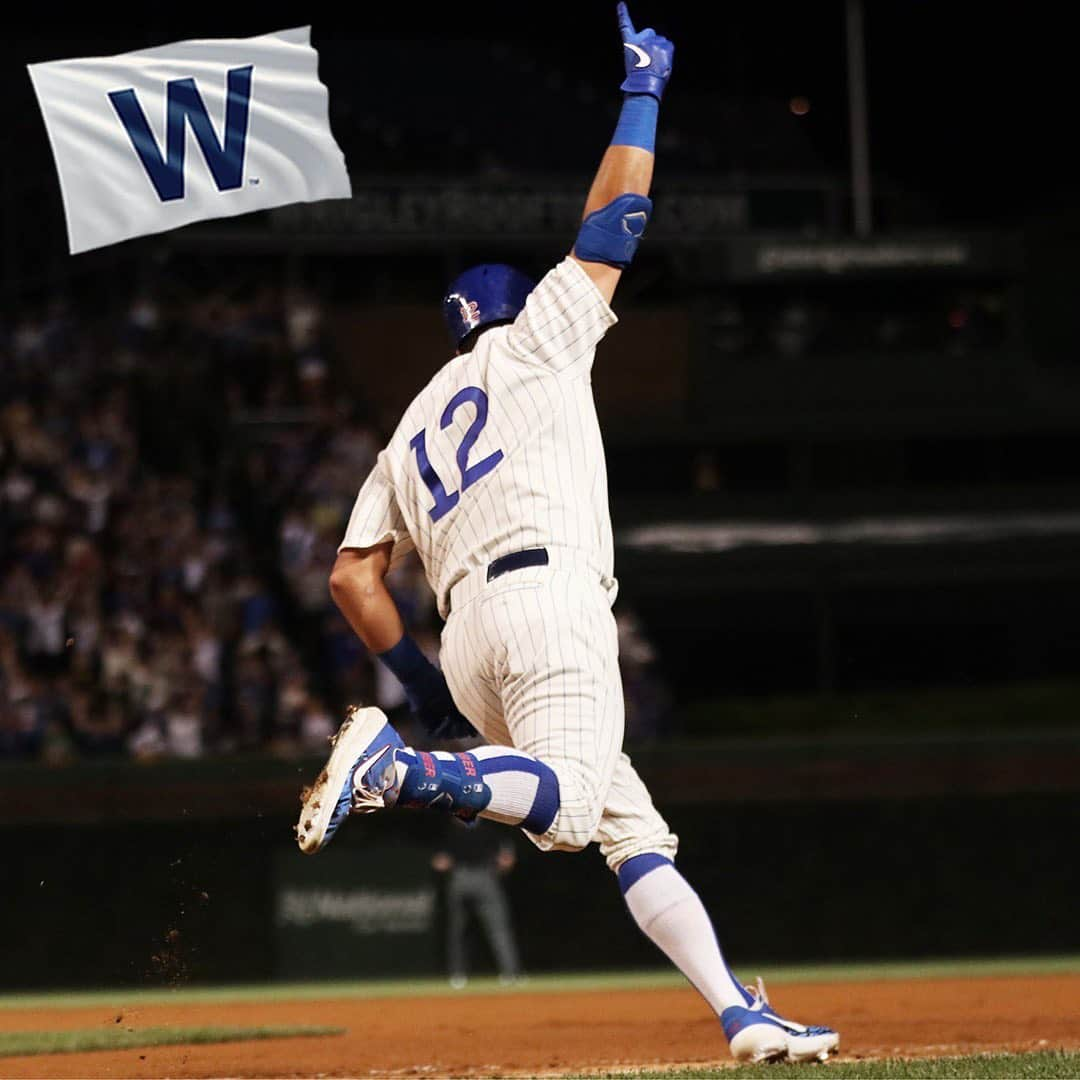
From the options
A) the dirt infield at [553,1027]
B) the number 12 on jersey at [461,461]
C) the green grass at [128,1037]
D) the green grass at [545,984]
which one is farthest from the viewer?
the green grass at [545,984]

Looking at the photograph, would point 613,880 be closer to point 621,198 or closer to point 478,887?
point 478,887

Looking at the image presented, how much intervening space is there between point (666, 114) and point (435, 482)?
13428 millimetres

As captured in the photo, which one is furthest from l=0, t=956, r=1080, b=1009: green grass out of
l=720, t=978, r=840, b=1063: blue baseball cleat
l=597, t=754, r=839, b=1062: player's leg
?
l=720, t=978, r=840, b=1063: blue baseball cleat

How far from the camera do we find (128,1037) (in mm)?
8250

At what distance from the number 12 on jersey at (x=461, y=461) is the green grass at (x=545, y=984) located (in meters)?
7.28

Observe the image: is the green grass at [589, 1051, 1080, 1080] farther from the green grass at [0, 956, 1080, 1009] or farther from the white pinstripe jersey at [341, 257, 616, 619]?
the green grass at [0, 956, 1080, 1009]

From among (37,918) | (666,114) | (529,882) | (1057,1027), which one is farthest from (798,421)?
(1057,1027)

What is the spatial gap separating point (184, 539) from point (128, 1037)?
7170mm

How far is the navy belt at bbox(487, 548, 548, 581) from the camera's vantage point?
4.83 m

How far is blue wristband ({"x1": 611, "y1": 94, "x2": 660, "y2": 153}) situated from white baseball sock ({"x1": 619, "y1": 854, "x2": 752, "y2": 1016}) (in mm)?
1910

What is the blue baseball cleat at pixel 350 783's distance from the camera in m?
4.36

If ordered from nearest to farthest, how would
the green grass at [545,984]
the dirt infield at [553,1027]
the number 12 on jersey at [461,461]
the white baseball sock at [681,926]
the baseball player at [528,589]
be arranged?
the baseball player at [528,589]
the number 12 on jersey at [461,461]
the white baseball sock at [681,926]
the dirt infield at [553,1027]
the green grass at [545,984]

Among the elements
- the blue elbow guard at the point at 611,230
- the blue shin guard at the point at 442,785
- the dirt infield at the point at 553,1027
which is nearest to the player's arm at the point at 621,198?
the blue elbow guard at the point at 611,230

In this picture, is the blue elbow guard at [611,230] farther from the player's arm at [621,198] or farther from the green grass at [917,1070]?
the green grass at [917,1070]
